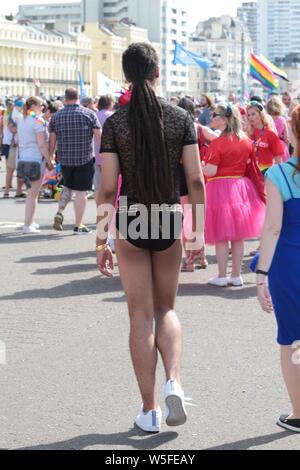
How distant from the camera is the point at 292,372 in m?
5.22

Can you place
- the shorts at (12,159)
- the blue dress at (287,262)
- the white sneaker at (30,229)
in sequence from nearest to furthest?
the blue dress at (287,262), the white sneaker at (30,229), the shorts at (12,159)

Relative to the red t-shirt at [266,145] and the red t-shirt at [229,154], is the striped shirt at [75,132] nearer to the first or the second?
the red t-shirt at [266,145]

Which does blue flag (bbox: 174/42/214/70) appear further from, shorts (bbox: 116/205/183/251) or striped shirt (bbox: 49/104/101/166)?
shorts (bbox: 116/205/183/251)

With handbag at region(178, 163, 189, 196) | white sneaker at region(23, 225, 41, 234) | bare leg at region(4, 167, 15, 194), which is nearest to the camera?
handbag at region(178, 163, 189, 196)

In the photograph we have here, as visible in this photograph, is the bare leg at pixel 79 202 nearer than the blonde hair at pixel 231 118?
No

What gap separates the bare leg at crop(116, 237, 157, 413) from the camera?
5328mm

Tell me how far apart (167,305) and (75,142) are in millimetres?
8216

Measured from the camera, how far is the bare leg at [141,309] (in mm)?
5328

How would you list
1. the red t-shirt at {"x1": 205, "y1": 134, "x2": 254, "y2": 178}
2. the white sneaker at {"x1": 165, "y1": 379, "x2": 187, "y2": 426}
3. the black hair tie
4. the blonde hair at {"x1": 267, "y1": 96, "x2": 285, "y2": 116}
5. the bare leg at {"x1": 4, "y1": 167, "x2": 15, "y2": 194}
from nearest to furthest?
1. the white sneaker at {"x1": 165, "y1": 379, "x2": 187, "y2": 426}
2. the black hair tie
3. the red t-shirt at {"x1": 205, "y1": 134, "x2": 254, "y2": 178}
4. the blonde hair at {"x1": 267, "y1": 96, "x2": 285, "y2": 116}
5. the bare leg at {"x1": 4, "y1": 167, "x2": 15, "y2": 194}

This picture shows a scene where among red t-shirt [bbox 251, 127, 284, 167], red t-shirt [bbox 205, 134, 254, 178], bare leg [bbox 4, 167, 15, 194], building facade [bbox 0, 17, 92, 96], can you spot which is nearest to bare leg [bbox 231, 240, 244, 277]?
red t-shirt [bbox 205, 134, 254, 178]

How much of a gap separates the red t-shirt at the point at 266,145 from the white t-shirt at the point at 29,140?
3.59 meters

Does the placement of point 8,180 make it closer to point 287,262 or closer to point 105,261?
point 105,261

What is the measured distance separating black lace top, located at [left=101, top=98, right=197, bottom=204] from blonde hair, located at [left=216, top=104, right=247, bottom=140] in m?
4.39

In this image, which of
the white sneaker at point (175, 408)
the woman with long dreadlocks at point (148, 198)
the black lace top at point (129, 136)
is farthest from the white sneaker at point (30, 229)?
the white sneaker at point (175, 408)
